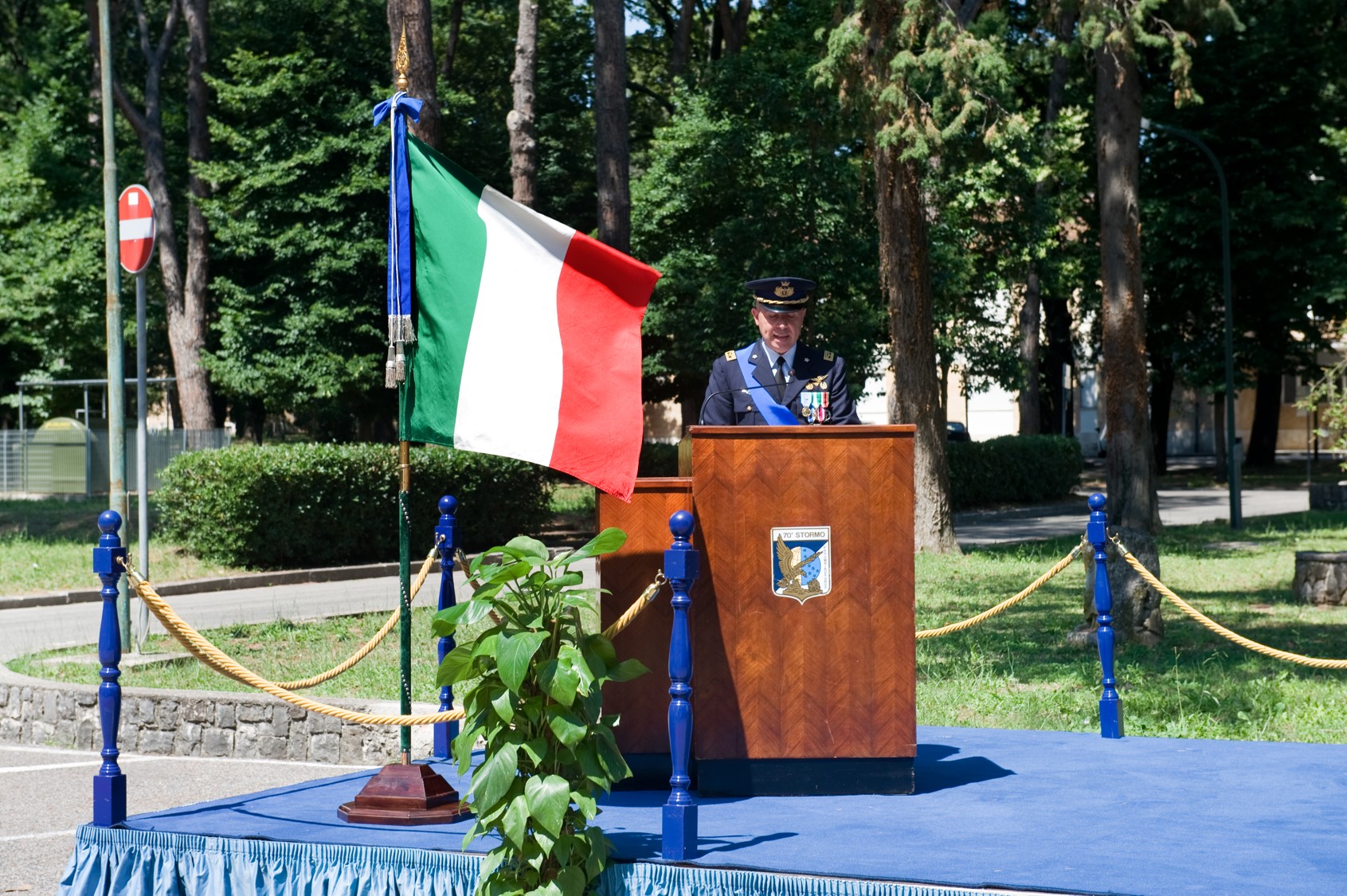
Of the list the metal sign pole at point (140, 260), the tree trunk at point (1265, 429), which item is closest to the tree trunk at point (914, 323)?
the metal sign pole at point (140, 260)

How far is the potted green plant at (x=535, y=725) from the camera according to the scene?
4422mm

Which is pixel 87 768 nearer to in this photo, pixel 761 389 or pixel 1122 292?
pixel 761 389

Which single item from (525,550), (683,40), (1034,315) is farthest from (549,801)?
(1034,315)

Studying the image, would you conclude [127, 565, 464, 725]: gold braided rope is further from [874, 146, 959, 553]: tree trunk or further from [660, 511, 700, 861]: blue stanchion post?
[874, 146, 959, 553]: tree trunk

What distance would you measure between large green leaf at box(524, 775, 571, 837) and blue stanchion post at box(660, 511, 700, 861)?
473 mm

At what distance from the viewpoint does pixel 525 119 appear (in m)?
22.2

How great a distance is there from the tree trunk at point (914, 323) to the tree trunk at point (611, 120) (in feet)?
13.6

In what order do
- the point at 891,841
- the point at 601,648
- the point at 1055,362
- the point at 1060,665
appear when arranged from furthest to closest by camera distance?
the point at 1055,362, the point at 1060,665, the point at 891,841, the point at 601,648

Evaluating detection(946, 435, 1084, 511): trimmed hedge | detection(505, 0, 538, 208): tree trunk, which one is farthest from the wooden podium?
detection(946, 435, 1084, 511): trimmed hedge

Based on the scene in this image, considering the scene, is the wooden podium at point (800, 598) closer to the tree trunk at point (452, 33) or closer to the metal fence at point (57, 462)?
the metal fence at point (57, 462)

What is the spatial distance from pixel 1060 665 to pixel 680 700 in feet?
22.1

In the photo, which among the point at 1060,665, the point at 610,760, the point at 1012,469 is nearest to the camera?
the point at 610,760

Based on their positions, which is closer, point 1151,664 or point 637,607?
point 637,607

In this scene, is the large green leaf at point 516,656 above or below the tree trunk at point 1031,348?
below
